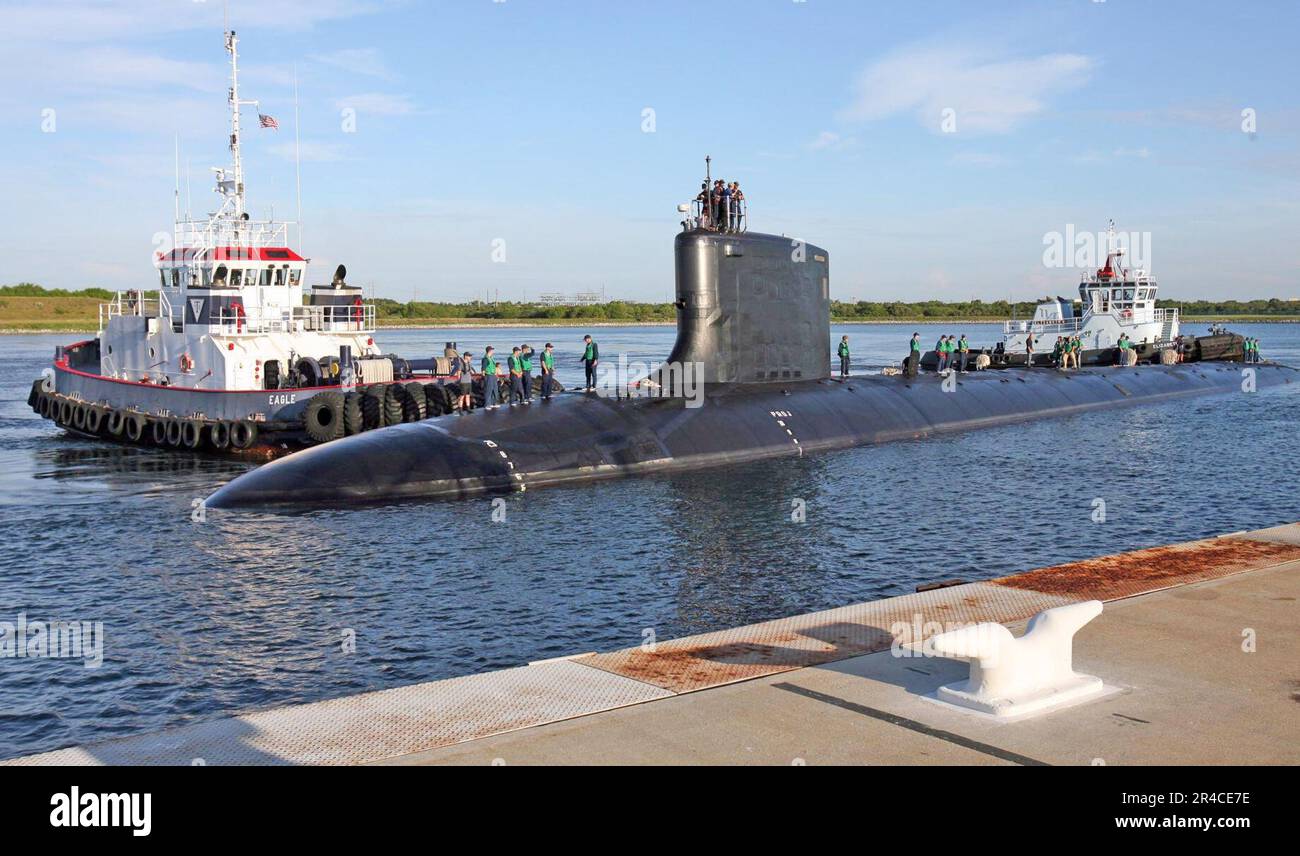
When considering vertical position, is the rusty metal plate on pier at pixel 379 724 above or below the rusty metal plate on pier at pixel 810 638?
below

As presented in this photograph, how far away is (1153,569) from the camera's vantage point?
38.5 feet

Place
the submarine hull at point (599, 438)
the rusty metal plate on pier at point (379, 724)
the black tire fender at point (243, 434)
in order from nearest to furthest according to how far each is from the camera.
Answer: the rusty metal plate on pier at point (379, 724), the submarine hull at point (599, 438), the black tire fender at point (243, 434)

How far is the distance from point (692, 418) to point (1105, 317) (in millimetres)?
36347

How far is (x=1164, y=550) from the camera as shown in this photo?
12.7 meters

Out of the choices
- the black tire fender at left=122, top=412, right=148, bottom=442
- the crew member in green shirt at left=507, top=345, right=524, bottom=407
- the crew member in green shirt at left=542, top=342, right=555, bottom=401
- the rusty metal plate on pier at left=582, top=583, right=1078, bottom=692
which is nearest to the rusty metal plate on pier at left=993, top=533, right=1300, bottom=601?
the rusty metal plate on pier at left=582, top=583, right=1078, bottom=692

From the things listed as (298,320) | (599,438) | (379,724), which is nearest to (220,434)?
(298,320)

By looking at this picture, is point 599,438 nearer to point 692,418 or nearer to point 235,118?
point 692,418

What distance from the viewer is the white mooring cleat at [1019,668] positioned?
7.36 metres

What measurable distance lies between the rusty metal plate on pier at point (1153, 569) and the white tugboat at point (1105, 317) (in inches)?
1719

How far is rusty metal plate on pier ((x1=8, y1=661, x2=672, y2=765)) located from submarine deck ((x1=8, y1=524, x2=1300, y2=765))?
0.8 inches

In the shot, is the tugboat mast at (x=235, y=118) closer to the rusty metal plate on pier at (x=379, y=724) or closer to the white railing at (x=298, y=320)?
the white railing at (x=298, y=320)

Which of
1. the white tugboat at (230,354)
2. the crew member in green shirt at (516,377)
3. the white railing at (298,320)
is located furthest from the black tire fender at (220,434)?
the crew member in green shirt at (516,377)

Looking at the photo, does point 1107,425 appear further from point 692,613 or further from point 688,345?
point 692,613
